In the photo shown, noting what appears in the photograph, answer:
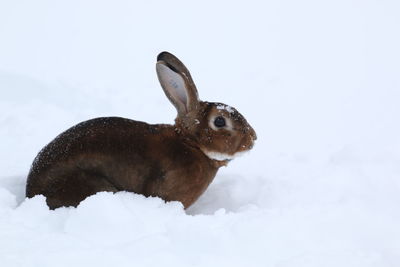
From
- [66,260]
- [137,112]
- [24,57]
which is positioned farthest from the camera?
[24,57]

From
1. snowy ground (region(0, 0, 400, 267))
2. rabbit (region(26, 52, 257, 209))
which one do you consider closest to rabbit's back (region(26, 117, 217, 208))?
rabbit (region(26, 52, 257, 209))

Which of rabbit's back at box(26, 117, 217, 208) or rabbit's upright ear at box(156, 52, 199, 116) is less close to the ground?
rabbit's upright ear at box(156, 52, 199, 116)

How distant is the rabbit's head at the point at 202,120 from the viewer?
396 cm

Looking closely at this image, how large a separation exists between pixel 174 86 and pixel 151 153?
0.52 meters

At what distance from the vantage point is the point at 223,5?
9805 mm

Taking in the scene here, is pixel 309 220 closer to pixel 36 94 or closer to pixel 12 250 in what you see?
pixel 12 250

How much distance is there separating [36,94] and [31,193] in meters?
3.01

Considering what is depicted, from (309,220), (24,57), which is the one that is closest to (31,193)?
(309,220)

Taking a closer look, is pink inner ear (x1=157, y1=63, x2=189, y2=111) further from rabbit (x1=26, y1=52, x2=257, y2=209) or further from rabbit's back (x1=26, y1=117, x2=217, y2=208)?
rabbit's back (x1=26, y1=117, x2=217, y2=208)

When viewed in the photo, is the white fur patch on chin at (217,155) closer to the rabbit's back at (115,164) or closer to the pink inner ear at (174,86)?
the rabbit's back at (115,164)

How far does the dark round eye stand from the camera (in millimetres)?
3977

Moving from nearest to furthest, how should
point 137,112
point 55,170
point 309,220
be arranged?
point 309,220
point 55,170
point 137,112

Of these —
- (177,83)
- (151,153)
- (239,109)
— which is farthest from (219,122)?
(239,109)

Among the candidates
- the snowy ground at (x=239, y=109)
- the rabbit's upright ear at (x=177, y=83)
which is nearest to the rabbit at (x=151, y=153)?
the rabbit's upright ear at (x=177, y=83)
